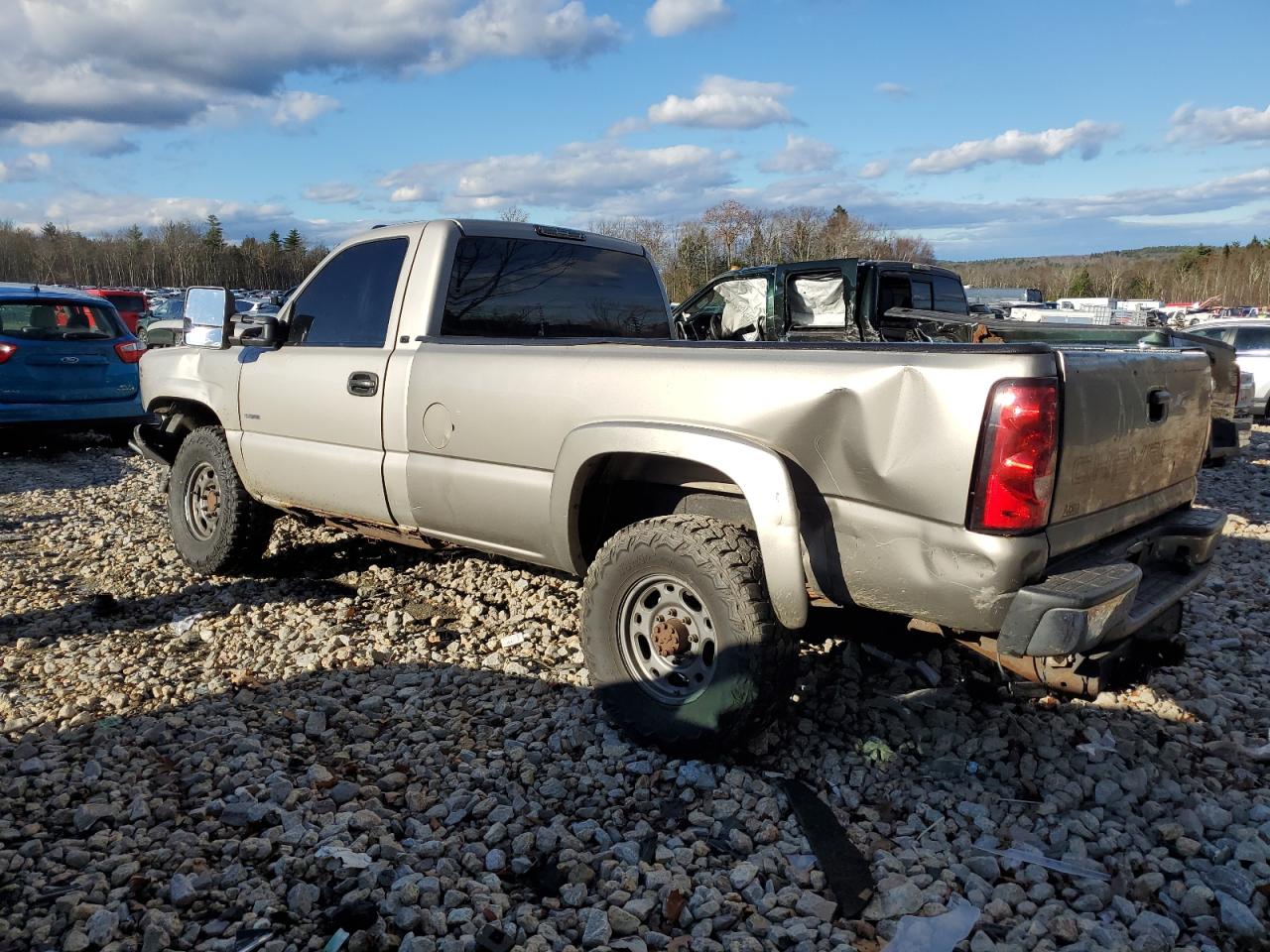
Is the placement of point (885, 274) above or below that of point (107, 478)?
above

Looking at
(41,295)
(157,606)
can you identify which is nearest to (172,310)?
(41,295)

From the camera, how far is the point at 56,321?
989 centimetres

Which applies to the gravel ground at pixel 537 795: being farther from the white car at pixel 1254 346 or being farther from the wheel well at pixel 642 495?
the white car at pixel 1254 346

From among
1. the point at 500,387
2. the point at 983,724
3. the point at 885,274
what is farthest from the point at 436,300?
the point at 885,274

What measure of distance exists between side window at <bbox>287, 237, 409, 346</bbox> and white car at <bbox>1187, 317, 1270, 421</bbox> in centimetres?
1389

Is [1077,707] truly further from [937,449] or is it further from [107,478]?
[107,478]

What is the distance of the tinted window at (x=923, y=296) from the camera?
922cm

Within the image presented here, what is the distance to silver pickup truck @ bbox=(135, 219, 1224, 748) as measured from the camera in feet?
8.87

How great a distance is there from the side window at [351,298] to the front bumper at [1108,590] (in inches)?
125

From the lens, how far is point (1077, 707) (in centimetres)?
395

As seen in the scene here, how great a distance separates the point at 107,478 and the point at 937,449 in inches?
350

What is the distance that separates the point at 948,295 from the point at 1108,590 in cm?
758

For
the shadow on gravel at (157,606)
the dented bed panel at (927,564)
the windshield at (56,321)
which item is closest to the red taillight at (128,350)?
the windshield at (56,321)

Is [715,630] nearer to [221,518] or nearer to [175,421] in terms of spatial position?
[221,518]
